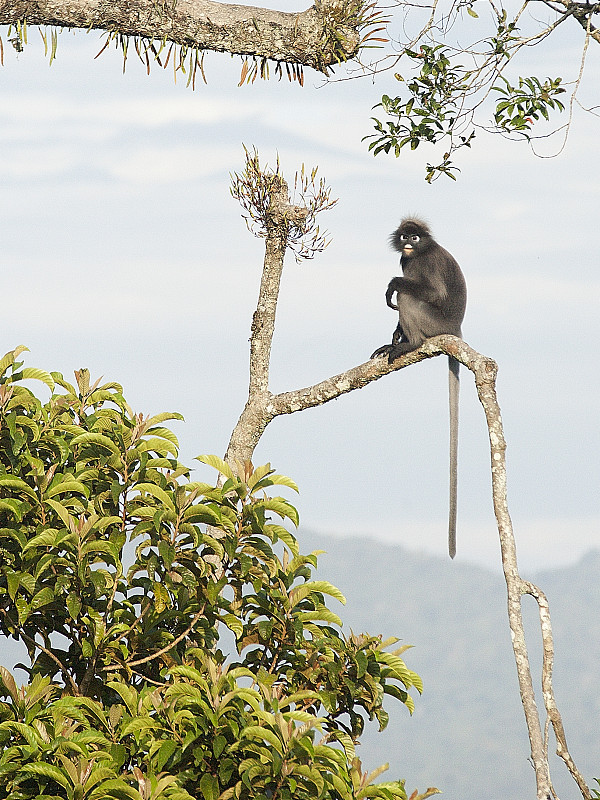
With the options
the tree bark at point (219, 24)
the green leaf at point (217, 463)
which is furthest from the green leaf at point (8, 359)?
the tree bark at point (219, 24)

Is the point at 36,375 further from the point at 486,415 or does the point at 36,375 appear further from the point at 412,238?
the point at 412,238

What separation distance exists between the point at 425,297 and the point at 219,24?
2565 mm

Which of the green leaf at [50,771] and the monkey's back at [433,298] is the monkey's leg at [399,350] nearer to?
the monkey's back at [433,298]

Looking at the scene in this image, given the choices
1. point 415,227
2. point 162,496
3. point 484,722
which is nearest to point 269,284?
point 415,227

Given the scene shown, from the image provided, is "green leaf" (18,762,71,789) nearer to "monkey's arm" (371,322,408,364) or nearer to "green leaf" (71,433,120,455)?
"green leaf" (71,433,120,455)

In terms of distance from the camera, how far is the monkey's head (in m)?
7.50

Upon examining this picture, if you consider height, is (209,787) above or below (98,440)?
below

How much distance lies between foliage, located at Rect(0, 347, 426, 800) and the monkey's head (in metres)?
3.97

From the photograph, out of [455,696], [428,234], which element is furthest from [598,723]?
[428,234]

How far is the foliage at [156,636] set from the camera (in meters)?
3.11

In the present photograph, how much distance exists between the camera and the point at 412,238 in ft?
24.7

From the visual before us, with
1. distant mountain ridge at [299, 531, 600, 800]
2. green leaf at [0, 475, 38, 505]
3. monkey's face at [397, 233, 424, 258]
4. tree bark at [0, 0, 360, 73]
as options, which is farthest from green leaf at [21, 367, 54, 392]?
distant mountain ridge at [299, 531, 600, 800]

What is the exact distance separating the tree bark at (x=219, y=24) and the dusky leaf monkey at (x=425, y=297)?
1.97 m

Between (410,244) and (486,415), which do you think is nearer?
(486,415)
